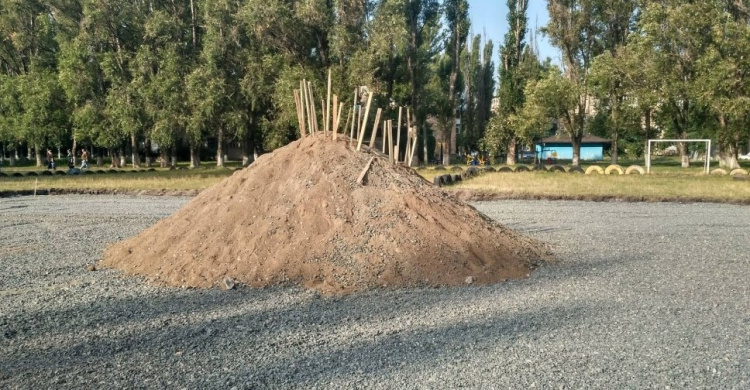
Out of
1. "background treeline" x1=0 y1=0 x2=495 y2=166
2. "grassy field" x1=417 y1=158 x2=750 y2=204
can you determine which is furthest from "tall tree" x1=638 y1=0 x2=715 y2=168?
"background treeline" x1=0 y1=0 x2=495 y2=166

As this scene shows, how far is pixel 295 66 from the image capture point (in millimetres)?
42656

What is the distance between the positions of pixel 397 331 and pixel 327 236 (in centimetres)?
291

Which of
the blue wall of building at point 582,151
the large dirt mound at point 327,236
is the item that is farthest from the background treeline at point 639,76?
the large dirt mound at point 327,236

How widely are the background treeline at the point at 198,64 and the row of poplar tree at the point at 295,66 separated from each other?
0.37 ft

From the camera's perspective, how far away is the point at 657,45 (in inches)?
1629

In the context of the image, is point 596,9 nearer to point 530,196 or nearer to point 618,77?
point 618,77

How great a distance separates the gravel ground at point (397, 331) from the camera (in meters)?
4.69

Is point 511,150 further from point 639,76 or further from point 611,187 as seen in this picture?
point 611,187

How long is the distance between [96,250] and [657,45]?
4021 cm

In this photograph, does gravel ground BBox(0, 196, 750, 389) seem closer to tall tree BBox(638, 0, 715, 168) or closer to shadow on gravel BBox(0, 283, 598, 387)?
shadow on gravel BBox(0, 283, 598, 387)

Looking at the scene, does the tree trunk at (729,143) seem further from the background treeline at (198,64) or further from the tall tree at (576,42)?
the background treeline at (198,64)

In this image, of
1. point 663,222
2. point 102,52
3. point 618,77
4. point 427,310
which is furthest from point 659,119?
point 427,310

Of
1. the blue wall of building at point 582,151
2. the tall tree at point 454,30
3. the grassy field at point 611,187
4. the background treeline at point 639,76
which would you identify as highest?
the tall tree at point 454,30

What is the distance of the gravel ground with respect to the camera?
185 inches
